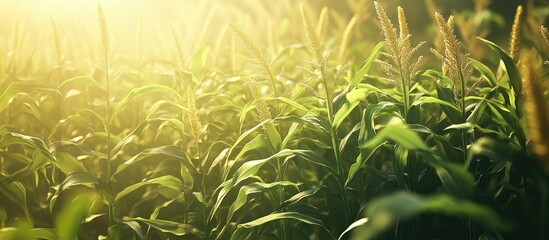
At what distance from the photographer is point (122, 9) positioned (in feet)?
20.6

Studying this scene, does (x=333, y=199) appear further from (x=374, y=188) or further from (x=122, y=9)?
(x=122, y=9)

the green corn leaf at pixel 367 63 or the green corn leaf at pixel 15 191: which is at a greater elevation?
the green corn leaf at pixel 367 63

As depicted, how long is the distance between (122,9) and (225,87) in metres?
3.84

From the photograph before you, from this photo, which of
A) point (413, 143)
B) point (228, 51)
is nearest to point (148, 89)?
point (413, 143)

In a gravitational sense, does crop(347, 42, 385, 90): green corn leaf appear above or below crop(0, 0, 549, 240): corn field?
above

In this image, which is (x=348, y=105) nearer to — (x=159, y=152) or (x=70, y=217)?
(x=159, y=152)

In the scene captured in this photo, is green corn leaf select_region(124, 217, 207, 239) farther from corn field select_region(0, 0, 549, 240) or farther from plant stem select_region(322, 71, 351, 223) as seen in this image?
plant stem select_region(322, 71, 351, 223)

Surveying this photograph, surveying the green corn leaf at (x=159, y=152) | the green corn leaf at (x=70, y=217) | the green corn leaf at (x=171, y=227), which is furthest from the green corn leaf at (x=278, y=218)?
the green corn leaf at (x=70, y=217)

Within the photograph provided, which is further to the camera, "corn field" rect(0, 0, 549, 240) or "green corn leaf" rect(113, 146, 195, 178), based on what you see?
"green corn leaf" rect(113, 146, 195, 178)

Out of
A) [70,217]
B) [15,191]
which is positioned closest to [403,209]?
[70,217]

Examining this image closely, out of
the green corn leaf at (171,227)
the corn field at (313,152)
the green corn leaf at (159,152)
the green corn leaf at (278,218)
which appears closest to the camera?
the corn field at (313,152)

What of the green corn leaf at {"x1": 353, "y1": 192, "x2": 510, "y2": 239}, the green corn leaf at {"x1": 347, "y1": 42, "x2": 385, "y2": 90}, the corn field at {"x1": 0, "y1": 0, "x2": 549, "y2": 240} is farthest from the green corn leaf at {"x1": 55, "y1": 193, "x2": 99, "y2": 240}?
the green corn leaf at {"x1": 347, "y1": 42, "x2": 385, "y2": 90}

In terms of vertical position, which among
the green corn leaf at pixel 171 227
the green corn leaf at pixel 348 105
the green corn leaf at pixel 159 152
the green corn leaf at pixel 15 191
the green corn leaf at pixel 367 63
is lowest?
the green corn leaf at pixel 171 227

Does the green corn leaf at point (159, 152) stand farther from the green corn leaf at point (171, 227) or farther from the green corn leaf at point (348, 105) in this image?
the green corn leaf at point (348, 105)
